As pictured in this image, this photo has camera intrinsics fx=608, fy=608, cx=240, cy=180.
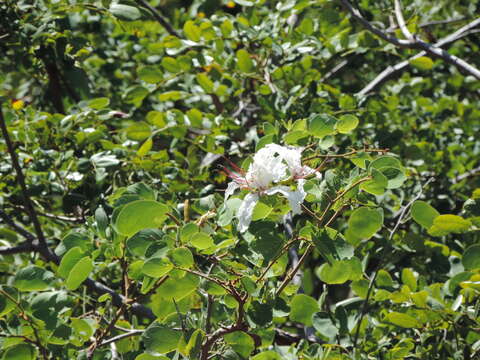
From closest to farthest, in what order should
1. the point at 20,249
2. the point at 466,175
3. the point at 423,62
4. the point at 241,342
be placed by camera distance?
the point at 241,342 → the point at 20,249 → the point at 423,62 → the point at 466,175

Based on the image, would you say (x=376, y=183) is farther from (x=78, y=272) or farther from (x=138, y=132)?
(x=138, y=132)

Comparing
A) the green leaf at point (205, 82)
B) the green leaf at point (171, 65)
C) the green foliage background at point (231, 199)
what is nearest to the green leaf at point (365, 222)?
the green foliage background at point (231, 199)

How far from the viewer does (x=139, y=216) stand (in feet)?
3.62

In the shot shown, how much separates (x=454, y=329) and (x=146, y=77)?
4.09 feet

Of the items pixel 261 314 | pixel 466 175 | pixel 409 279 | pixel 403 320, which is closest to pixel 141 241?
pixel 261 314

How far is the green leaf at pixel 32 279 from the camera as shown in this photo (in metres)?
1.24

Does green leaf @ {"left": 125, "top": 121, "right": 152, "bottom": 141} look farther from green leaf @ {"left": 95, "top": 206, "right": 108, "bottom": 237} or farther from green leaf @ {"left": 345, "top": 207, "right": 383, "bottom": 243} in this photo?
green leaf @ {"left": 345, "top": 207, "right": 383, "bottom": 243}

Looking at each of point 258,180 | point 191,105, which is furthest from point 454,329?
point 191,105

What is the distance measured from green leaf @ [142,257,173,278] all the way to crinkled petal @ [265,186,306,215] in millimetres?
213

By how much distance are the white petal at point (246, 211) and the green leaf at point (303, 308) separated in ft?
0.90

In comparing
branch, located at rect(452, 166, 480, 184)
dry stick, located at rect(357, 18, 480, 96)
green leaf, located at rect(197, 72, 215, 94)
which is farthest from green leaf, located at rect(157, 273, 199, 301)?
branch, located at rect(452, 166, 480, 184)

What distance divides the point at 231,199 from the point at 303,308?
31cm

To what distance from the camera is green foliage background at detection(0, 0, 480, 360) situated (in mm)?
1118

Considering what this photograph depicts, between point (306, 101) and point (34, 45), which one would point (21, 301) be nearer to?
point (34, 45)
